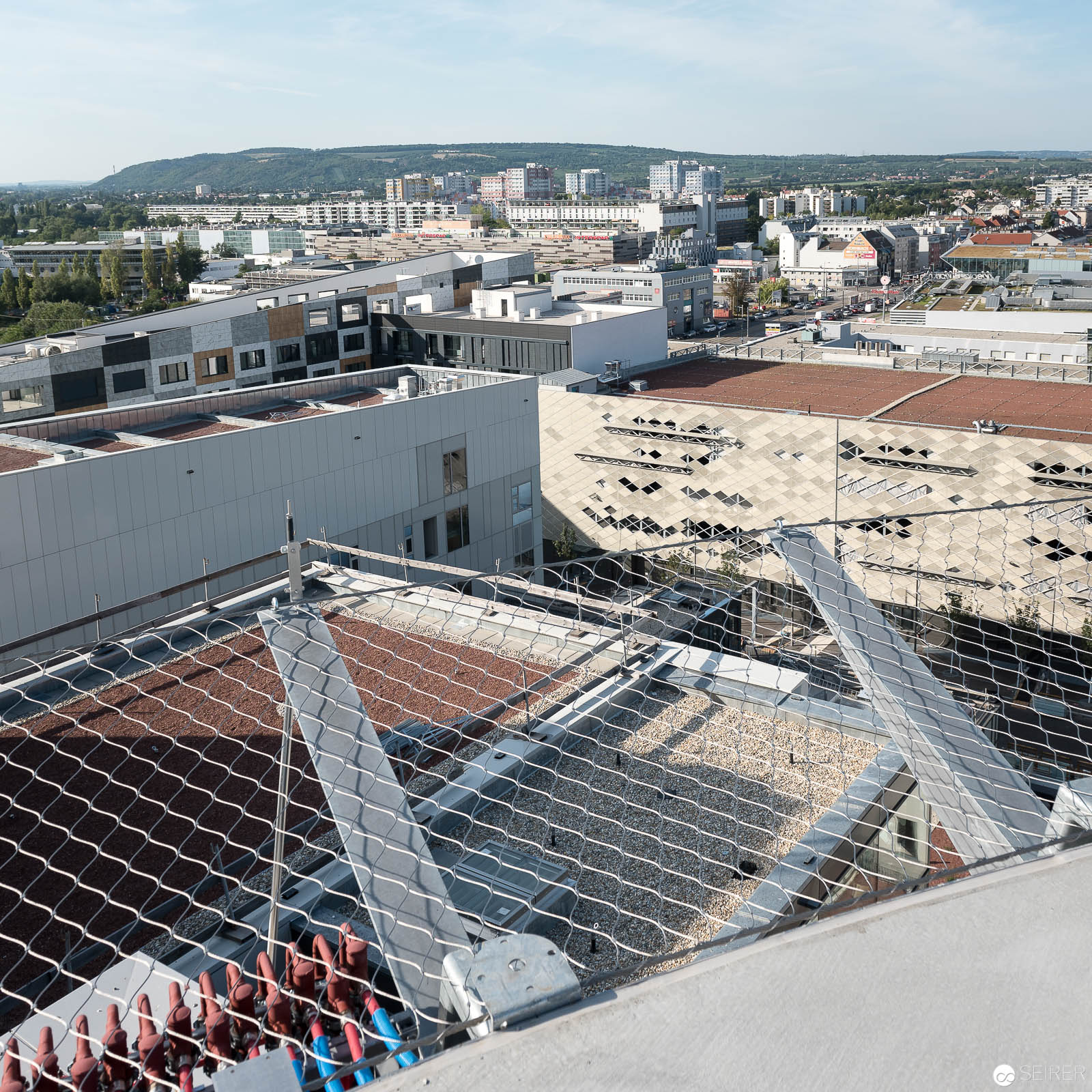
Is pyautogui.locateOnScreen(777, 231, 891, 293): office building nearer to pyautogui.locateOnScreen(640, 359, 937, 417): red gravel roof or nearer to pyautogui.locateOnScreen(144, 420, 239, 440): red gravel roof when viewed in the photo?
pyautogui.locateOnScreen(640, 359, 937, 417): red gravel roof

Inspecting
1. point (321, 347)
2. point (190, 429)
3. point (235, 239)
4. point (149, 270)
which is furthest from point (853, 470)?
point (235, 239)

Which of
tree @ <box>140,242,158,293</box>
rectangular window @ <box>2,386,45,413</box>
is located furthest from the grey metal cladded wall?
tree @ <box>140,242,158,293</box>

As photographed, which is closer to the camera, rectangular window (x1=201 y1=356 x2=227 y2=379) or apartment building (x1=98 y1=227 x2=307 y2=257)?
rectangular window (x1=201 y1=356 x2=227 y2=379)

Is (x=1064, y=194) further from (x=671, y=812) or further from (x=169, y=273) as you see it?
(x=671, y=812)

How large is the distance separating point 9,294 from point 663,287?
12.2 m

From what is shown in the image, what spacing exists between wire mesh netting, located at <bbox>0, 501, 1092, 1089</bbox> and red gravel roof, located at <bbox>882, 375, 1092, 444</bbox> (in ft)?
11.3

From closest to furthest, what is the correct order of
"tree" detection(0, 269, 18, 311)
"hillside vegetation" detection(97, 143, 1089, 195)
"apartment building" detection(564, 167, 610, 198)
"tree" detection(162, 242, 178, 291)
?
"tree" detection(0, 269, 18, 311)
"tree" detection(162, 242, 178, 291)
"apartment building" detection(564, 167, 610, 198)
"hillside vegetation" detection(97, 143, 1089, 195)

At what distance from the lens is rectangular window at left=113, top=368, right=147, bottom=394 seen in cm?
688

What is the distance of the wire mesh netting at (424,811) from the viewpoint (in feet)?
2.66

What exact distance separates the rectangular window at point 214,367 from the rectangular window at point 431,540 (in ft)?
13.6

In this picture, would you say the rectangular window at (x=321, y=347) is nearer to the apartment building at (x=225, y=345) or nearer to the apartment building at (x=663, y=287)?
the apartment building at (x=225, y=345)

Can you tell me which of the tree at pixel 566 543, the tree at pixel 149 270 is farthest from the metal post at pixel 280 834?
the tree at pixel 149 270

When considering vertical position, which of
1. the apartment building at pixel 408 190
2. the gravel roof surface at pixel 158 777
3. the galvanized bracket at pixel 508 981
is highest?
the apartment building at pixel 408 190

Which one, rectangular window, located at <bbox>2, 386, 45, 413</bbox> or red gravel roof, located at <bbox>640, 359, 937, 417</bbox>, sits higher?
rectangular window, located at <bbox>2, 386, 45, 413</bbox>
